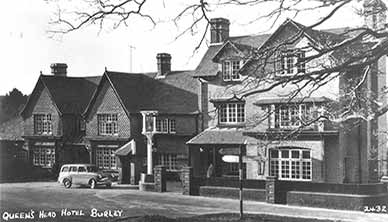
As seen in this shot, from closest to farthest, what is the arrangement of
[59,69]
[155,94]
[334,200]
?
[59,69], [334,200], [155,94]

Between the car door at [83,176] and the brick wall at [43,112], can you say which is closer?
the car door at [83,176]

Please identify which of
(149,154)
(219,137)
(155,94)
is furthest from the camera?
(219,137)

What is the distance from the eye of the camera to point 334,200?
13.5 metres

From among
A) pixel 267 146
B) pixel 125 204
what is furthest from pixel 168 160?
pixel 125 204

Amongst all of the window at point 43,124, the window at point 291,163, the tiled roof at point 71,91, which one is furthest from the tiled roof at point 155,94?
the window at point 291,163

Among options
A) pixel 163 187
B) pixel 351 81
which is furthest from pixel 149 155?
pixel 351 81

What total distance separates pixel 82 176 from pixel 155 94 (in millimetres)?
4370

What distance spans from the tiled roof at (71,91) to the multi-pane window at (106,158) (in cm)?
127

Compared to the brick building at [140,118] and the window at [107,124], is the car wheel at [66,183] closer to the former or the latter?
the brick building at [140,118]

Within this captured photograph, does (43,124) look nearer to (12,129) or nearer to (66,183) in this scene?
(66,183)

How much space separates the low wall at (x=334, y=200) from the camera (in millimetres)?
12711

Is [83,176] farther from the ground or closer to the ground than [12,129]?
closer to the ground

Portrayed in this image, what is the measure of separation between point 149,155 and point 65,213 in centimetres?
617

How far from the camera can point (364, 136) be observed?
49.4 feet
